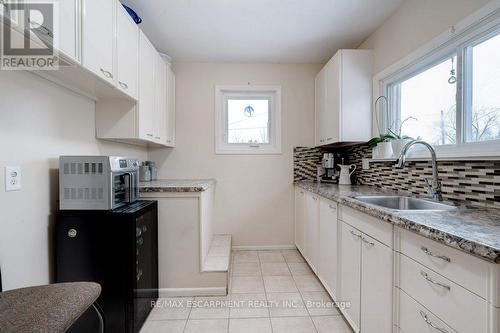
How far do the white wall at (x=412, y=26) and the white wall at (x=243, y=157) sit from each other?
0.98 meters

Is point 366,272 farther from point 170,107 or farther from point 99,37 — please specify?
point 170,107

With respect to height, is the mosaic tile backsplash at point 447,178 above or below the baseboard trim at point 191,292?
above

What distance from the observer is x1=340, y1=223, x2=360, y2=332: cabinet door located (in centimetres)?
147

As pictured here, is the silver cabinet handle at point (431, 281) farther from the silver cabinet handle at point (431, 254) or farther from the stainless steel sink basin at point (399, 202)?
the stainless steel sink basin at point (399, 202)

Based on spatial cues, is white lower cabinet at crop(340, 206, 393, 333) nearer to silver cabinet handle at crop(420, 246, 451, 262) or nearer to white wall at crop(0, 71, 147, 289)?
silver cabinet handle at crop(420, 246, 451, 262)

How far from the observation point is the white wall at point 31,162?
3.89 feet

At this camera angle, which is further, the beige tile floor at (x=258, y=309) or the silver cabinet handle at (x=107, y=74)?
the beige tile floor at (x=258, y=309)

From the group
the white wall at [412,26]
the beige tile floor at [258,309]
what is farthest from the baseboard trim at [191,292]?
the white wall at [412,26]

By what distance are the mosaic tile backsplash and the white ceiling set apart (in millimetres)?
1252

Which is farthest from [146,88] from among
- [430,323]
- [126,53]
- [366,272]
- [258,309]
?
[430,323]

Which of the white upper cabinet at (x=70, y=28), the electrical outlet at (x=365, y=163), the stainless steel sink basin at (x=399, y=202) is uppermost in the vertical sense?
the white upper cabinet at (x=70, y=28)

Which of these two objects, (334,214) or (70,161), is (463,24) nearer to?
(334,214)

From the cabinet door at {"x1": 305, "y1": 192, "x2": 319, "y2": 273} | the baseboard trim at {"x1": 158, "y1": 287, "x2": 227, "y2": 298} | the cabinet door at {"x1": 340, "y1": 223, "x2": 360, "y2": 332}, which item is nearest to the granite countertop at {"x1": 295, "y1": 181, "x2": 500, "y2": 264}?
the cabinet door at {"x1": 340, "y1": 223, "x2": 360, "y2": 332}

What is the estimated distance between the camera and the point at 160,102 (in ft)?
8.29
